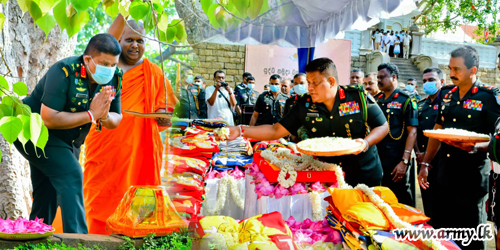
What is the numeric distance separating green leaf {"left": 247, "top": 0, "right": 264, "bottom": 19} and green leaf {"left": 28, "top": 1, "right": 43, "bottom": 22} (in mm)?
1128

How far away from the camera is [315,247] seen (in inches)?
74.2

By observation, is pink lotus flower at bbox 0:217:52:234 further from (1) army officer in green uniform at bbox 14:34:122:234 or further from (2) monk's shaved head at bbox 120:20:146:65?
(2) monk's shaved head at bbox 120:20:146:65

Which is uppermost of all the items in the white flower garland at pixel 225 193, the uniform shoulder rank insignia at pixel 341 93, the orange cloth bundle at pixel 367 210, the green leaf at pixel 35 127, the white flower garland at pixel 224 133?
the uniform shoulder rank insignia at pixel 341 93

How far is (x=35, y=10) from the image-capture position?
213 centimetres

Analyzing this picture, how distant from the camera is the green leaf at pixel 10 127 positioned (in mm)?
1942

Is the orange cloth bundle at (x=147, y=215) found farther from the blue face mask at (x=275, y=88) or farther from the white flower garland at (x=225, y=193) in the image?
the blue face mask at (x=275, y=88)

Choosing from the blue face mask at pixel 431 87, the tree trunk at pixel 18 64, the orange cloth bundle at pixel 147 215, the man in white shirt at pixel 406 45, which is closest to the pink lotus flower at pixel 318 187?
the orange cloth bundle at pixel 147 215

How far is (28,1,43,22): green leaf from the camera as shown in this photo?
2.11m

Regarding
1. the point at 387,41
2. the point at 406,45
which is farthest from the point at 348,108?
the point at 406,45

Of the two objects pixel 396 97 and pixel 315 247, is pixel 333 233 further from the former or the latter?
pixel 396 97

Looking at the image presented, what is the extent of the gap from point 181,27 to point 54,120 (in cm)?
121

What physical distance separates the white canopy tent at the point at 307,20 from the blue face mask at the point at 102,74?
1669 millimetres

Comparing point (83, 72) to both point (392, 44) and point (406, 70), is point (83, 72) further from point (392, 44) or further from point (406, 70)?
point (392, 44)

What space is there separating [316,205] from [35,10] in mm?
1683
